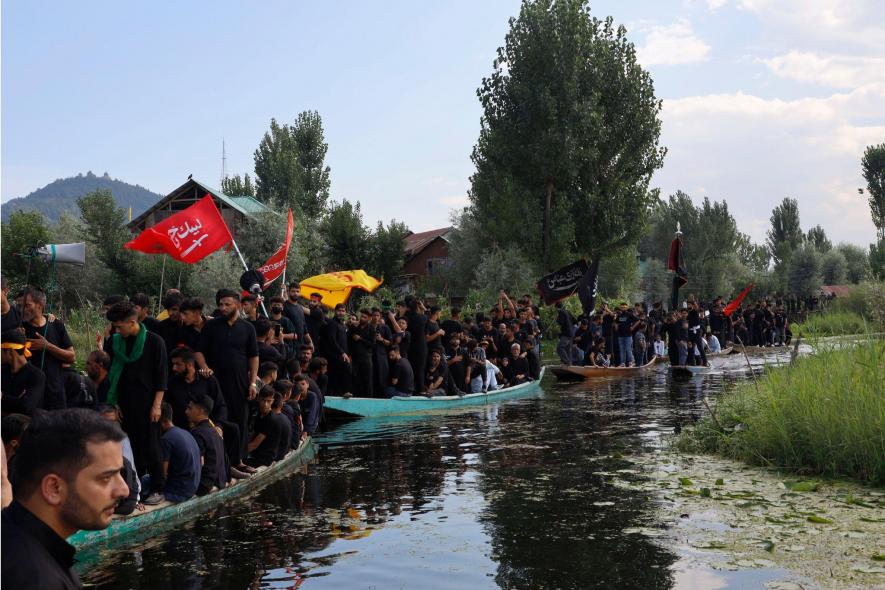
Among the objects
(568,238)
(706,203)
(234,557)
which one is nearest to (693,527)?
(234,557)

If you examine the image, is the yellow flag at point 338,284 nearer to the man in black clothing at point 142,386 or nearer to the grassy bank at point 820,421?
the grassy bank at point 820,421

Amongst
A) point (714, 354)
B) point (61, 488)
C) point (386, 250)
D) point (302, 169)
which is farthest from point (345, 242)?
point (61, 488)

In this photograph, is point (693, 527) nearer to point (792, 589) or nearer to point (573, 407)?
point (792, 589)

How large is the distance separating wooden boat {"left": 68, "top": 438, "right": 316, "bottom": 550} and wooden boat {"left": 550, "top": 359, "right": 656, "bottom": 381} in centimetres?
1418

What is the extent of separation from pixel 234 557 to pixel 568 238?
118 feet

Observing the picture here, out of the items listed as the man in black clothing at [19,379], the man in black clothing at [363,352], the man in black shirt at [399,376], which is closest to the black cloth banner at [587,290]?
the man in black shirt at [399,376]

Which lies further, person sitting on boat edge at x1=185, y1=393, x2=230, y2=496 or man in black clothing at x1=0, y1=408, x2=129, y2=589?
person sitting on boat edge at x1=185, y1=393, x2=230, y2=496

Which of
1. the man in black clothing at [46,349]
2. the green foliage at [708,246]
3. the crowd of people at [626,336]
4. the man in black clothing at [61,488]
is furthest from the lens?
the green foliage at [708,246]

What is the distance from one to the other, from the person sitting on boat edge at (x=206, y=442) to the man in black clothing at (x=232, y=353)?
3.01ft

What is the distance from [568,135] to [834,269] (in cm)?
4954

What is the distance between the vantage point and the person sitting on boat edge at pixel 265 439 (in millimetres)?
11164

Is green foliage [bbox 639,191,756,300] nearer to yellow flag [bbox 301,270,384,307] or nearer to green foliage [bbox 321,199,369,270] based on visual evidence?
green foliage [bbox 321,199,369,270]

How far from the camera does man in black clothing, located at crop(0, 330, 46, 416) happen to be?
7.62 meters

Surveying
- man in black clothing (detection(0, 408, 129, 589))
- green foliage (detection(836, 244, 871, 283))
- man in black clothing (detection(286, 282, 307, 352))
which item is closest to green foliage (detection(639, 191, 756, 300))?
green foliage (detection(836, 244, 871, 283))
